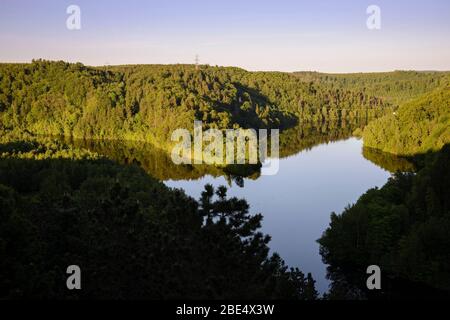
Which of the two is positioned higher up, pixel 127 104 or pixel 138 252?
pixel 127 104

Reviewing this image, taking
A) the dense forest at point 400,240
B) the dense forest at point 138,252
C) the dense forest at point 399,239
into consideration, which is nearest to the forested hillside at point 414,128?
the dense forest at point 399,239

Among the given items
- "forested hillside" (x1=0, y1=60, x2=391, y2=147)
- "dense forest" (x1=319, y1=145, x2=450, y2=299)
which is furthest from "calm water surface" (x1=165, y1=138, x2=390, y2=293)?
"forested hillside" (x1=0, y1=60, x2=391, y2=147)

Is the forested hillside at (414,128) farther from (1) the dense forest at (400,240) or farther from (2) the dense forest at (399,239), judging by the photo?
(1) the dense forest at (400,240)

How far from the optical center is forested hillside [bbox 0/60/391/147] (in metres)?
118

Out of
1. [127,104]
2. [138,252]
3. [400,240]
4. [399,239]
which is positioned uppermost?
[127,104]

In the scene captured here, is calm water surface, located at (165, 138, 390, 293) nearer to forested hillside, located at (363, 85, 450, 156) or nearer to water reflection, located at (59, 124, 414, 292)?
water reflection, located at (59, 124, 414, 292)

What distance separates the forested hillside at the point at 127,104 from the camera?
118m

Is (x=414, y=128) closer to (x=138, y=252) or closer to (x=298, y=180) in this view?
(x=298, y=180)

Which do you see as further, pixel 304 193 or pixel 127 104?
pixel 127 104

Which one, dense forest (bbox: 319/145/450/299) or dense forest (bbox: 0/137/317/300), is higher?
dense forest (bbox: 0/137/317/300)

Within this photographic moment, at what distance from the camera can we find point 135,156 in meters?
96.8

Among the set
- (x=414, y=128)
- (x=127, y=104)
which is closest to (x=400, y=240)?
(x=414, y=128)

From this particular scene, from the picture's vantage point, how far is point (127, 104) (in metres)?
→ 135
